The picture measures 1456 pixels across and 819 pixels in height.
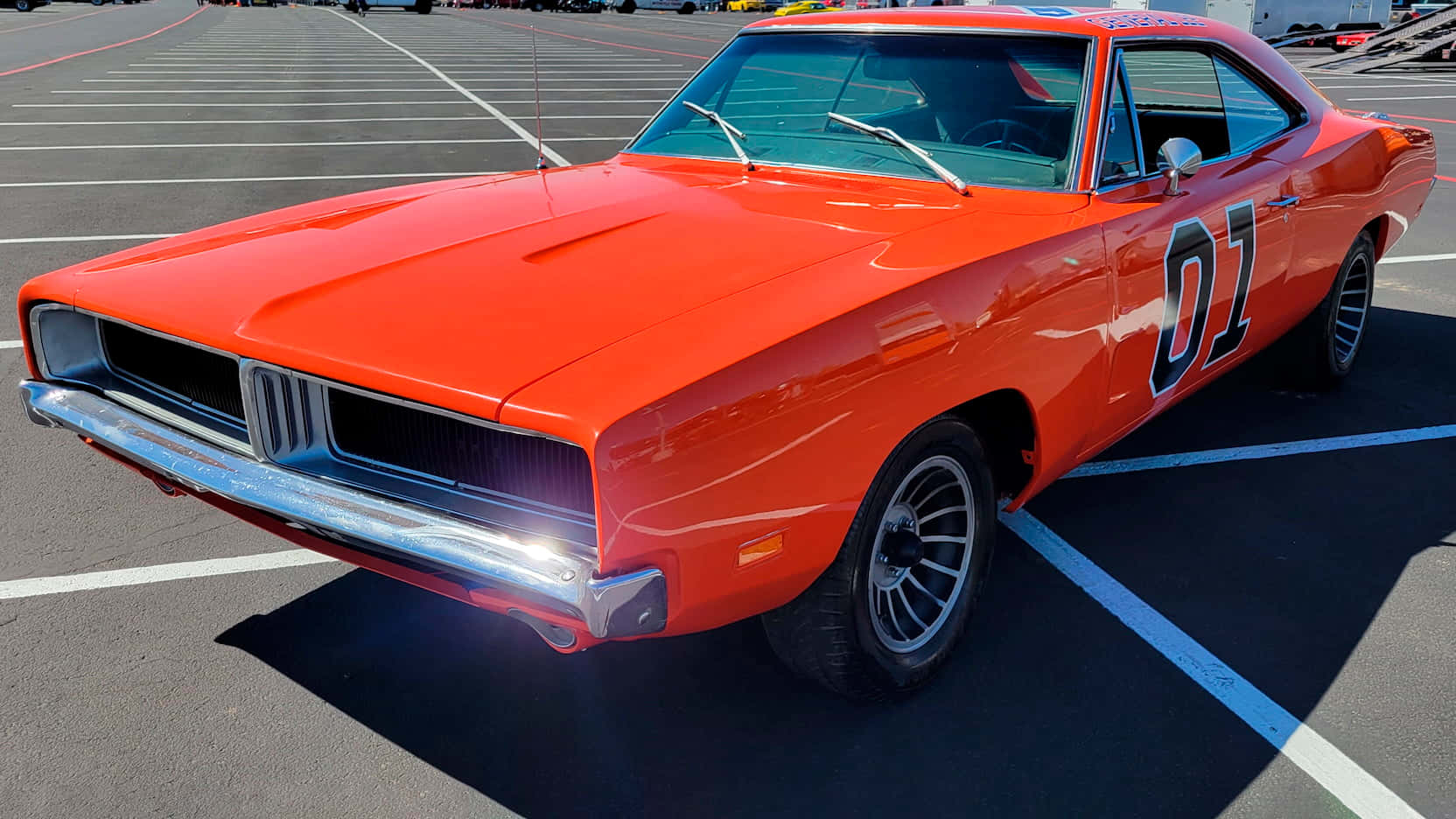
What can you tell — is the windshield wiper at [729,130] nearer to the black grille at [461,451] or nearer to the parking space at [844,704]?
the parking space at [844,704]

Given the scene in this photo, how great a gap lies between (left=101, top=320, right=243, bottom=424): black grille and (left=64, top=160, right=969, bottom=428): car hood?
17 cm

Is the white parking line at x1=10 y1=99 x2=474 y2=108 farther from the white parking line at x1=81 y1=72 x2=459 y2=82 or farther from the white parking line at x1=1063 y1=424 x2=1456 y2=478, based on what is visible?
the white parking line at x1=1063 y1=424 x2=1456 y2=478

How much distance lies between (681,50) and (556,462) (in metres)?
26.5

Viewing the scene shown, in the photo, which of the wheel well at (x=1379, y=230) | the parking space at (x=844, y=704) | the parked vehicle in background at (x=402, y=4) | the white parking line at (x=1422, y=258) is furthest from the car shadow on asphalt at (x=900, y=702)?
the parked vehicle in background at (x=402, y=4)

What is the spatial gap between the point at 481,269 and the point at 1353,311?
4040 mm

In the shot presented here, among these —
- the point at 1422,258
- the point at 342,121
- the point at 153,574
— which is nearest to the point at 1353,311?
the point at 1422,258

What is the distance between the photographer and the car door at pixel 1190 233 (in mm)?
3115

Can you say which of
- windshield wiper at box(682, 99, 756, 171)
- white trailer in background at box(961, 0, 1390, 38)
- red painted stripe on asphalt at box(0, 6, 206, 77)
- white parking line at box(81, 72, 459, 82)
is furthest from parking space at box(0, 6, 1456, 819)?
white trailer in background at box(961, 0, 1390, 38)

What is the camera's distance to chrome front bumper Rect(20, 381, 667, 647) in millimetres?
1998

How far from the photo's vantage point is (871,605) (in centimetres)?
259

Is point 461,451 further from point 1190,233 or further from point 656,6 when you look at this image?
point 656,6

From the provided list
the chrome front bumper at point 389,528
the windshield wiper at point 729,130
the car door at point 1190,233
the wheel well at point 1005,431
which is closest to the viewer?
the chrome front bumper at point 389,528

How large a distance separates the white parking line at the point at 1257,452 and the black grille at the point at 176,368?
2.86 m

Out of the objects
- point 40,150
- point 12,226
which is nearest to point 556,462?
point 12,226
